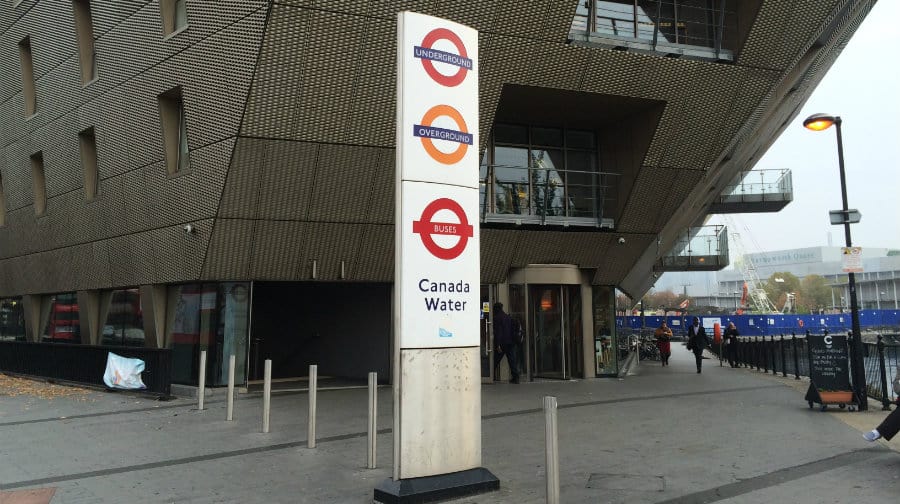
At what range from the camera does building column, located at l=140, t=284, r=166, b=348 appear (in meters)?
15.5

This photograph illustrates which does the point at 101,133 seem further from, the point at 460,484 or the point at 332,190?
the point at 460,484

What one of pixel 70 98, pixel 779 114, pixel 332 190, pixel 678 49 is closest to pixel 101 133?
pixel 70 98

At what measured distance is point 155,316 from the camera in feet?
51.3

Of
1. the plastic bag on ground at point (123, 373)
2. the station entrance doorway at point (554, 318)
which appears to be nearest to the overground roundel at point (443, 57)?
the station entrance doorway at point (554, 318)

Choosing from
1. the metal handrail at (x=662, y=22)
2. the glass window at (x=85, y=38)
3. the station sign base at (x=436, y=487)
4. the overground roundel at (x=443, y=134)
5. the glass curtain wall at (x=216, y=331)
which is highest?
the glass window at (x=85, y=38)

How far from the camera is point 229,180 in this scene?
1289cm

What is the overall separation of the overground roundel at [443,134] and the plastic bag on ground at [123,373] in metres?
10.7

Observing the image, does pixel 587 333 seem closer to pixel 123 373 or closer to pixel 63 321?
pixel 123 373

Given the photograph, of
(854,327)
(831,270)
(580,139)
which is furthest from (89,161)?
(831,270)

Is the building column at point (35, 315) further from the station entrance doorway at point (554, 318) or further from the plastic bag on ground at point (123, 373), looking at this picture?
the station entrance doorway at point (554, 318)

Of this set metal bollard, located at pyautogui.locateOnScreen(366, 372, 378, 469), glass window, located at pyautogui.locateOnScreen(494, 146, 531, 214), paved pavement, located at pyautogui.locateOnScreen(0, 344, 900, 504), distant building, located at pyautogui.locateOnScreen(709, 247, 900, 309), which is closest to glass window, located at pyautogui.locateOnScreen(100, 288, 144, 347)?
paved pavement, located at pyautogui.locateOnScreen(0, 344, 900, 504)

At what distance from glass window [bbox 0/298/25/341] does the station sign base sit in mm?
23326

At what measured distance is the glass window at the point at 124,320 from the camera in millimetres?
16625

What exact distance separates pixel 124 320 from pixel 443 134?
1423 centimetres
